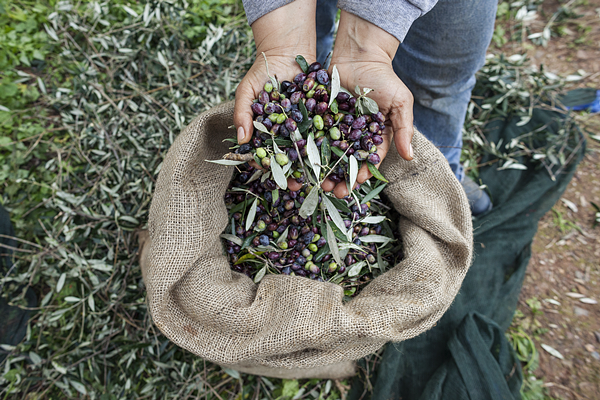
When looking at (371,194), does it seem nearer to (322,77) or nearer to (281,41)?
(322,77)

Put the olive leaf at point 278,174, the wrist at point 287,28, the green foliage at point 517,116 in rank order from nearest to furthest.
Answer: the olive leaf at point 278,174 < the wrist at point 287,28 < the green foliage at point 517,116

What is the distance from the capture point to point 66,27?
253 cm

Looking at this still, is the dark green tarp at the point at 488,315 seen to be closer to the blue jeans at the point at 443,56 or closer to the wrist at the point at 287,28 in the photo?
the blue jeans at the point at 443,56

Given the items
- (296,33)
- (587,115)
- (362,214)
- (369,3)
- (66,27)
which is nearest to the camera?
(369,3)

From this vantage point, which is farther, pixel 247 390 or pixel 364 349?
pixel 247 390

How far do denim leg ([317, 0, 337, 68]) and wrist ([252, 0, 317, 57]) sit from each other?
12.5 inches

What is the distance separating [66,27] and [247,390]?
2.75 m

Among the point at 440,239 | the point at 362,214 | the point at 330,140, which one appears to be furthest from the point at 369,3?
the point at 440,239

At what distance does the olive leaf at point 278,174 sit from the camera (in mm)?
1265

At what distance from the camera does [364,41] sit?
4.76 feet

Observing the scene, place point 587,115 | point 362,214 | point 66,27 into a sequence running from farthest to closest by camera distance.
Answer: point 587,115, point 66,27, point 362,214

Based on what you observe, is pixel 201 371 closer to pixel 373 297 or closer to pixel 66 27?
pixel 373 297

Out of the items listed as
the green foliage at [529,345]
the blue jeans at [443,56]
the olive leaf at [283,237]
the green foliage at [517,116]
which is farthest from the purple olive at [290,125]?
the green foliage at [529,345]

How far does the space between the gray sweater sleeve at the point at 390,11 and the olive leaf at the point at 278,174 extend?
2.23 ft
